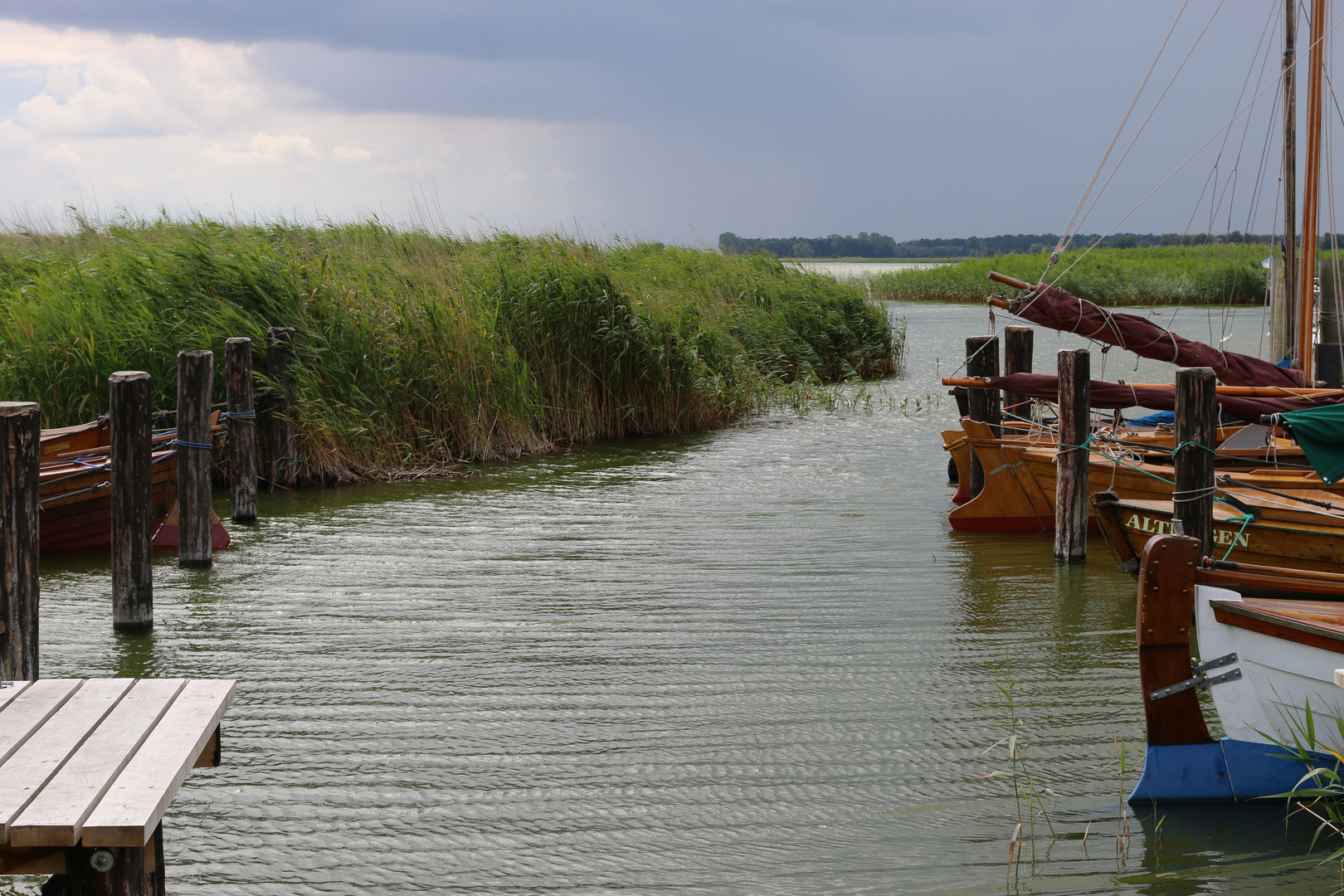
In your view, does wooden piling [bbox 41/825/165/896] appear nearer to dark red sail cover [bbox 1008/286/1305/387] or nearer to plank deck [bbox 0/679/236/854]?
plank deck [bbox 0/679/236/854]

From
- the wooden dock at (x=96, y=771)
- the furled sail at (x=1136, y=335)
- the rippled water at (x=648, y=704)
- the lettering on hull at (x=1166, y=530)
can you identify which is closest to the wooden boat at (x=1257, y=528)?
the lettering on hull at (x=1166, y=530)

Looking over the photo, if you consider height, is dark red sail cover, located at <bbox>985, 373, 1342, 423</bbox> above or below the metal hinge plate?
above

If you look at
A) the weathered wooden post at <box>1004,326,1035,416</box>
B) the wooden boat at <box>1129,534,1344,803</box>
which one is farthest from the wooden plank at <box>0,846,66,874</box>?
the weathered wooden post at <box>1004,326,1035,416</box>

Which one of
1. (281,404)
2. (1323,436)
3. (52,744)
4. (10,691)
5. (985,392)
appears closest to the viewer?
(52,744)

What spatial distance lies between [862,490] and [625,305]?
190 inches

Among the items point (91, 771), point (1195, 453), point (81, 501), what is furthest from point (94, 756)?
point (81, 501)

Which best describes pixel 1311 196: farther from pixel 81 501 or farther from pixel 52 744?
pixel 52 744

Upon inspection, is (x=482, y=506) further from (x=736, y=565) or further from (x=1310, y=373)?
(x=1310, y=373)

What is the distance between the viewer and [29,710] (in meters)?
3.11

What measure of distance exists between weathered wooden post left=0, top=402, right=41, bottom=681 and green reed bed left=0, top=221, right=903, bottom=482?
6.48 meters

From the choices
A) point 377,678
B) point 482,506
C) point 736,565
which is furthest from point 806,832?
point 482,506

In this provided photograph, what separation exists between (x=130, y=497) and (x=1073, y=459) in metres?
6.94

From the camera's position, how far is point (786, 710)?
5.48 m

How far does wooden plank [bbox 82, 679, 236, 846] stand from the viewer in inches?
96.7
